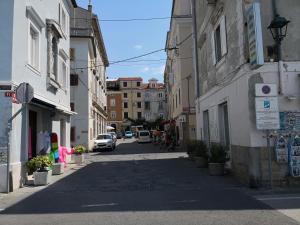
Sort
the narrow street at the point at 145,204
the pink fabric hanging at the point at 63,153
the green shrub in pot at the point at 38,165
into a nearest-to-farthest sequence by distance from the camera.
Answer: the narrow street at the point at 145,204, the green shrub in pot at the point at 38,165, the pink fabric hanging at the point at 63,153

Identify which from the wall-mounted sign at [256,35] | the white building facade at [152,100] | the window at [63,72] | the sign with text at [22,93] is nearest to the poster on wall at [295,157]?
the wall-mounted sign at [256,35]

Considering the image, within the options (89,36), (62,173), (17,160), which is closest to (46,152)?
(62,173)

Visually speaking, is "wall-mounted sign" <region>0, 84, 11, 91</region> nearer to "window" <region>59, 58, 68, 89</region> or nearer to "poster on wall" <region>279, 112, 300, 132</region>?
"poster on wall" <region>279, 112, 300, 132</region>

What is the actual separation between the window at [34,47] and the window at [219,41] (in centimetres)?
732

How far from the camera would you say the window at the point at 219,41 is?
14.6 metres

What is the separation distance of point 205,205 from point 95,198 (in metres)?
3.09

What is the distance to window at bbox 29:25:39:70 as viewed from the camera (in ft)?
48.6

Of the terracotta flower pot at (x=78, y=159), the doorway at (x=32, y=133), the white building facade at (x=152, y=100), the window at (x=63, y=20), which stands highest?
the white building facade at (x=152, y=100)

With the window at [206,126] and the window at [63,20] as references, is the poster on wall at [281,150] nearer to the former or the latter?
the window at [206,126]

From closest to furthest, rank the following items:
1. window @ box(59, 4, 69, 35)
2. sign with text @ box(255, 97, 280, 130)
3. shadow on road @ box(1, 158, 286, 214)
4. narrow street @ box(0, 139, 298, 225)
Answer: narrow street @ box(0, 139, 298, 225) < shadow on road @ box(1, 158, 286, 214) < sign with text @ box(255, 97, 280, 130) < window @ box(59, 4, 69, 35)

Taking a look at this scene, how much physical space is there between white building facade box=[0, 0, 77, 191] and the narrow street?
1.95 m

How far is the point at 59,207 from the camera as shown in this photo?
9.06 m

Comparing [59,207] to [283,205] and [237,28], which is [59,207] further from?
[237,28]

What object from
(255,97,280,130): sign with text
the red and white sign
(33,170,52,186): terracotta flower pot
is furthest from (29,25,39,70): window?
(255,97,280,130): sign with text
